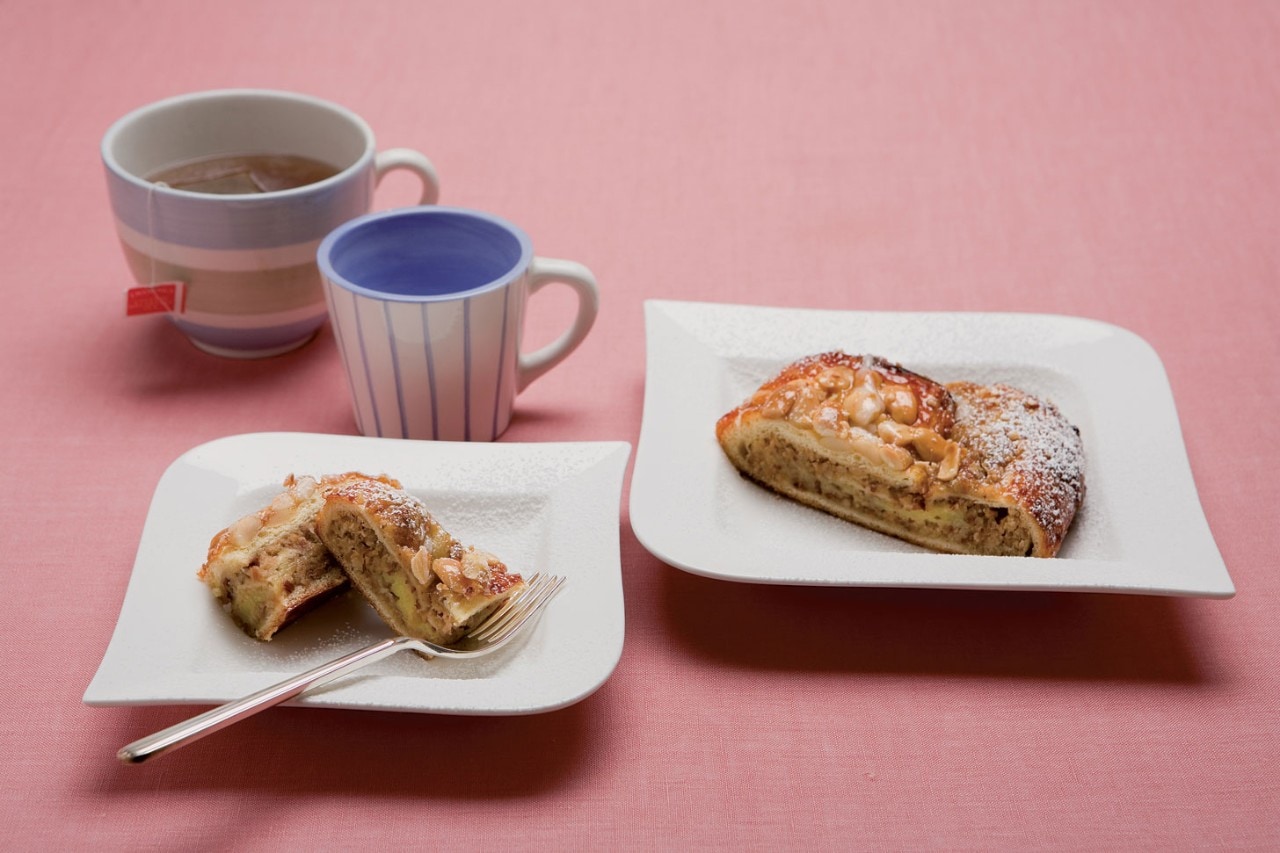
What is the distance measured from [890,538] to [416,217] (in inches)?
38.8

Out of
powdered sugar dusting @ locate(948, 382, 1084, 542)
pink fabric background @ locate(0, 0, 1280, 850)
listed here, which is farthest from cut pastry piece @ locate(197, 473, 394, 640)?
powdered sugar dusting @ locate(948, 382, 1084, 542)

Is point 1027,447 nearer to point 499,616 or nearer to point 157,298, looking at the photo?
point 499,616

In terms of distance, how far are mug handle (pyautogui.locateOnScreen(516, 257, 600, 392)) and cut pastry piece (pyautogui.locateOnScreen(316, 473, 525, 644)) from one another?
61 centimetres

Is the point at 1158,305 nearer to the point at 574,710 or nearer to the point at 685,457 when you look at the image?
the point at 685,457

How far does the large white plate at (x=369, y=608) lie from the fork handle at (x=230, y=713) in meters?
0.02

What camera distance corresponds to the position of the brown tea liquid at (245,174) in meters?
2.46

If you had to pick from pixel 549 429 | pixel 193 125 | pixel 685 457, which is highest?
pixel 193 125

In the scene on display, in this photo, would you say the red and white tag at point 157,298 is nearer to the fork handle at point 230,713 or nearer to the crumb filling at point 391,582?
the crumb filling at point 391,582

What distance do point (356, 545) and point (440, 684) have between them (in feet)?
0.95

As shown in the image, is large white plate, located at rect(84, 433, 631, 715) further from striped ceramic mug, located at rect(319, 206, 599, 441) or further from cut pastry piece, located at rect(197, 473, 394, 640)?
striped ceramic mug, located at rect(319, 206, 599, 441)

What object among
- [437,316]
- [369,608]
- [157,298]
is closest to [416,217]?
[437,316]

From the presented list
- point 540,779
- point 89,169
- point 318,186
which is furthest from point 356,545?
point 89,169

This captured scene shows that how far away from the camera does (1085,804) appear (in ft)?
5.53

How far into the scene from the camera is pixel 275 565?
5.83 ft
